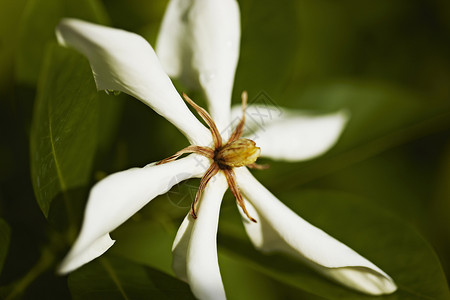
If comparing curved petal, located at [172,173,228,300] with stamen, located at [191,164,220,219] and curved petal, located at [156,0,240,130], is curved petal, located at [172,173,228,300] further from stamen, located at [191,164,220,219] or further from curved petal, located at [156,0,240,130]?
curved petal, located at [156,0,240,130]

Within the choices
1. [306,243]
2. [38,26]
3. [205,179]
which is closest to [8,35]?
[38,26]

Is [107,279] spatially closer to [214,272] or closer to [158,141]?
[214,272]

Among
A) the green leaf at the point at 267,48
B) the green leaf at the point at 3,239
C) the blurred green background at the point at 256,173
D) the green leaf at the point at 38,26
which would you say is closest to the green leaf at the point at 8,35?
the blurred green background at the point at 256,173

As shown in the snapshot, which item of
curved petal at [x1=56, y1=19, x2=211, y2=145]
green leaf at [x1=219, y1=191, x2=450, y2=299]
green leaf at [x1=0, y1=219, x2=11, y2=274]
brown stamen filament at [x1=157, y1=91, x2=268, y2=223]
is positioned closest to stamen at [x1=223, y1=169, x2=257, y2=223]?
brown stamen filament at [x1=157, y1=91, x2=268, y2=223]

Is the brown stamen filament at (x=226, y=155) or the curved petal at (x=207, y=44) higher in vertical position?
the curved petal at (x=207, y=44)

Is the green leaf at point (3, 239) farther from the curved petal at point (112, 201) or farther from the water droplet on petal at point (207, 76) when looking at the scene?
the water droplet on petal at point (207, 76)

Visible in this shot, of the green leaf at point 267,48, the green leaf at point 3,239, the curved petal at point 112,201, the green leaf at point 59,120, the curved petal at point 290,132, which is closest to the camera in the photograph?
the curved petal at point 112,201

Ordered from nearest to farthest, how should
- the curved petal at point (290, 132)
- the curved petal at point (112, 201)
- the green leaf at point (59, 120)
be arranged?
the curved petal at point (112, 201) → the green leaf at point (59, 120) → the curved petal at point (290, 132)
